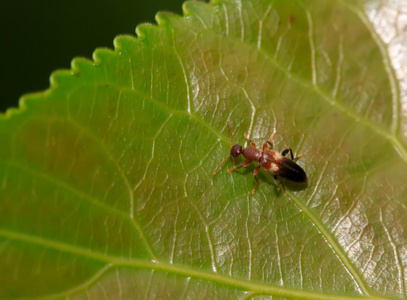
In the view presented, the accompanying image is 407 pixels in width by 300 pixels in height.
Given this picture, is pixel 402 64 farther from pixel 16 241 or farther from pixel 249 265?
pixel 16 241

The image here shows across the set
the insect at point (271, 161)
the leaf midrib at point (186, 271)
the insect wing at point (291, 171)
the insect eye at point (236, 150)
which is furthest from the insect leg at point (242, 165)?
the leaf midrib at point (186, 271)

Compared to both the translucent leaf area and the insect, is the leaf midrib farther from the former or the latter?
Answer: the insect

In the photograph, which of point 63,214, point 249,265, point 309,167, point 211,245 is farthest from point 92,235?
point 309,167

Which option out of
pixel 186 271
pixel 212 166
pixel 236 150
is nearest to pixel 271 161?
pixel 236 150

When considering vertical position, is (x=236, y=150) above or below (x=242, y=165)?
above

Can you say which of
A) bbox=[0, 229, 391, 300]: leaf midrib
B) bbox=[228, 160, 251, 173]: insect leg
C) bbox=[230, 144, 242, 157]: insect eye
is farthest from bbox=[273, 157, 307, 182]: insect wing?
bbox=[0, 229, 391, 300]: leaf midrib

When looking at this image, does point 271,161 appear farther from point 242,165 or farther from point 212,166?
point 212,166
